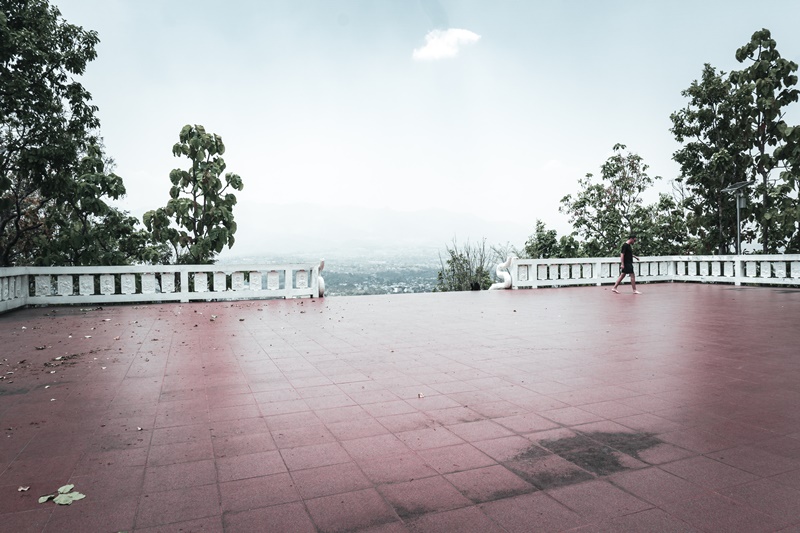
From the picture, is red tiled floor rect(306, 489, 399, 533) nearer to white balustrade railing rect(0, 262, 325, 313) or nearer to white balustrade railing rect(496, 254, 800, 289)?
white balustrade railing rect(0, 262, 325, 313)

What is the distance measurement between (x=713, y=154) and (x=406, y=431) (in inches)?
861

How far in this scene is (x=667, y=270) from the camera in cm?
2131

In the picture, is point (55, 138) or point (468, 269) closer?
point (55, 138)

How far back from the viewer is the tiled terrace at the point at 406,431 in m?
2.68

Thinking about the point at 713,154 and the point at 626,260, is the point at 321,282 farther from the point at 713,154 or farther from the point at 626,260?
the point at 713,154

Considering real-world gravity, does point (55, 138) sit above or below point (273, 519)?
above

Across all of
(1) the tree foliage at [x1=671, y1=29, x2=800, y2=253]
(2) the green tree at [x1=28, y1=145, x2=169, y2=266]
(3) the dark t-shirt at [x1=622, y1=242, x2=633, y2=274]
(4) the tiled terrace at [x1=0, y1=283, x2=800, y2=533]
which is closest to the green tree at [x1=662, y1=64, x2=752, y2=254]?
(1) the tree foliage at [x1=671, y1=29, x2=800, y2=253]

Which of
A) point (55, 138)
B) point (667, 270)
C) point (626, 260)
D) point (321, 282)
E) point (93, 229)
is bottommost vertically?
point (321, 282)

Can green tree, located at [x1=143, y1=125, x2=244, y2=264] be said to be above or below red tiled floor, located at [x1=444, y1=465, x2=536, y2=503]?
above

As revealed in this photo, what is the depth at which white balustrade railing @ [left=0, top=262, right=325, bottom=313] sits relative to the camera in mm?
13016

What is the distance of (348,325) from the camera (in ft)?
31.2

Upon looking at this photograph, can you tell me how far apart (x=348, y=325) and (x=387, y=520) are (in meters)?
6.99

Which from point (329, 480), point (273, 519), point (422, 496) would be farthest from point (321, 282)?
point (273, 519)

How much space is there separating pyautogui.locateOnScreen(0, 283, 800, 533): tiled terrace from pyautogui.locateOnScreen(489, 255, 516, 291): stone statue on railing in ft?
31.3
